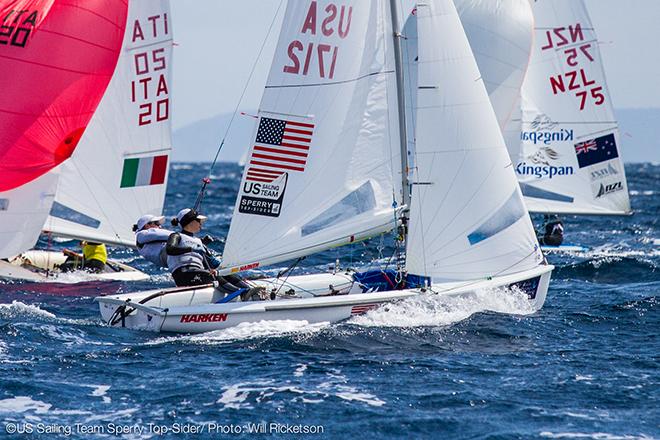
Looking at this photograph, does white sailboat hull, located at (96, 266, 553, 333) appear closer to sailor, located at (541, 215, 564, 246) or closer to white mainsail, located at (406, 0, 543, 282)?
white mainsail, located at (406, 0, 543, 282)

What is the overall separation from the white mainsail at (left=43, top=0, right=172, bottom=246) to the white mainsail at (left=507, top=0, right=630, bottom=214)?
789 centimetres

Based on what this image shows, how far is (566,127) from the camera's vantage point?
21781 millimetres

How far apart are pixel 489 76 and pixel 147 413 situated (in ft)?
42.6

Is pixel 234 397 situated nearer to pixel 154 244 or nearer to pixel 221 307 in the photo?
pixel 221 307

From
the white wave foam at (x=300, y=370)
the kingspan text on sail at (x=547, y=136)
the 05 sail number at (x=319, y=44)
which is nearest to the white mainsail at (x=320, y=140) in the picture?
the 05 sail number at (x=319, y=44)

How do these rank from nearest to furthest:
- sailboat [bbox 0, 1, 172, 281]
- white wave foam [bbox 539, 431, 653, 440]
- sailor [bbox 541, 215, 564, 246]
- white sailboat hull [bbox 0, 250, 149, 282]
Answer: white wave foam [bbox 539, 431, 653, 440] → white sailboat hull [bbox 0, 250, 149, 282] → sailboat [bbox 0, 1, 172, 281] → sailor [bbox 541, 215, 564, 246]

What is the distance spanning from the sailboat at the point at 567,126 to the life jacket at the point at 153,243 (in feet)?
34.3

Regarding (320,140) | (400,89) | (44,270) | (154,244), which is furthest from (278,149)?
(44,270)

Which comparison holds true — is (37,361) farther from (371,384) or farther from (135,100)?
(135,100)

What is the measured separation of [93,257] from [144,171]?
1.62 meters

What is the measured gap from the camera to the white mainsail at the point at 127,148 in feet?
53.9

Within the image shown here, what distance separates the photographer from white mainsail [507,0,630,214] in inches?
838

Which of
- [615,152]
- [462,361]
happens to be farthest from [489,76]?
[462,361]

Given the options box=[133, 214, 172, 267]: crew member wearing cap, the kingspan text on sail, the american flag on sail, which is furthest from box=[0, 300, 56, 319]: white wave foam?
the kingspan text on sail
